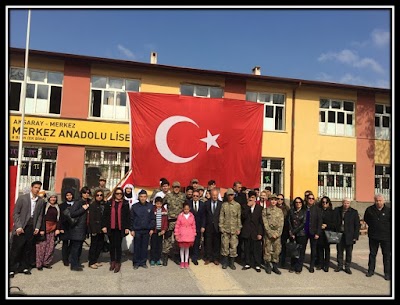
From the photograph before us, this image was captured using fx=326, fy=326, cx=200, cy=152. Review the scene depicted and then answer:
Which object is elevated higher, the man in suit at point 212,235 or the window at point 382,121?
the window at point 382,121

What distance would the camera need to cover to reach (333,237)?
22.3 ft

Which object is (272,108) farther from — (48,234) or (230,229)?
(48,234)

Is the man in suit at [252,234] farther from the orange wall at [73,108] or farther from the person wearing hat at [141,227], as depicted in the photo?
the orange wall at [73,108]

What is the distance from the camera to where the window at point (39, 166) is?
40.7 feet

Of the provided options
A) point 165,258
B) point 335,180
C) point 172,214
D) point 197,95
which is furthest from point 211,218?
point 335,180

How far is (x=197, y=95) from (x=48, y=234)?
921 centimetres

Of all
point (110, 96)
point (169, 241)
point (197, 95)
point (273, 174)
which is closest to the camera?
point (169, 241)

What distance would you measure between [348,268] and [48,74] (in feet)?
40.4

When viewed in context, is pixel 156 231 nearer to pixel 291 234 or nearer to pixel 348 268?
pixel 291 234

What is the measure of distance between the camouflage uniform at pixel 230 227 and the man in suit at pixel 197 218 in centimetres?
48

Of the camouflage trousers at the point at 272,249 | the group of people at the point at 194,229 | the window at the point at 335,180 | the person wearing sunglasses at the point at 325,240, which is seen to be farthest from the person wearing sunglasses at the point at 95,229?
the window at the point at 335,180

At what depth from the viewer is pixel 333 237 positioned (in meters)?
6.80

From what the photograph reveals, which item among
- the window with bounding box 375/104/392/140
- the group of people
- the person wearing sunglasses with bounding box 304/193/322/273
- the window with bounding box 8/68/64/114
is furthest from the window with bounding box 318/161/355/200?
the window with bounding box 8/68/64/114

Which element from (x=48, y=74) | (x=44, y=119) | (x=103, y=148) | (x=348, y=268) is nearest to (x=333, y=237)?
(x=348, y=268)
